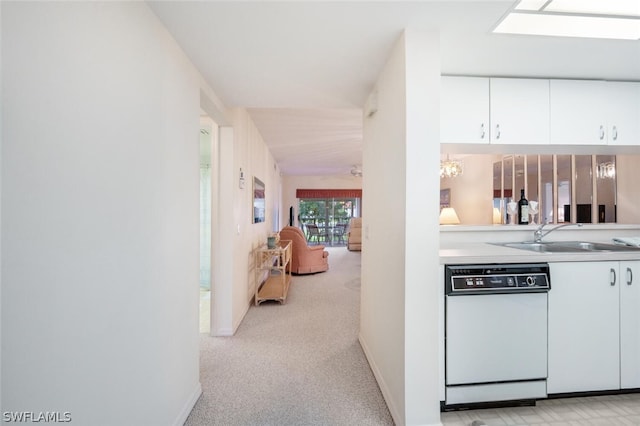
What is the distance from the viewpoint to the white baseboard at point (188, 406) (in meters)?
1.59

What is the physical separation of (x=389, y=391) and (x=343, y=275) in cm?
371

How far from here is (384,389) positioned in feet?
6.02

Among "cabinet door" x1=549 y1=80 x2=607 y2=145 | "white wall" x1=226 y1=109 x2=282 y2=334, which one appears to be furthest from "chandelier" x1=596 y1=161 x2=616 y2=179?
"white wall" x1=226 y1=109 x2=282 y2=334

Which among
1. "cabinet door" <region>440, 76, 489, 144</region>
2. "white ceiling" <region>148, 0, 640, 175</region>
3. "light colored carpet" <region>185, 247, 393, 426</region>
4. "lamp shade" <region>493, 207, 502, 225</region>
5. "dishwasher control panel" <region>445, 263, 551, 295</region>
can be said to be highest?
"white ceiling" <region>148, 0, 640, 175</region>

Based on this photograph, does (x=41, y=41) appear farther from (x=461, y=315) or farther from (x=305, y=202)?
(x=305, y=202)

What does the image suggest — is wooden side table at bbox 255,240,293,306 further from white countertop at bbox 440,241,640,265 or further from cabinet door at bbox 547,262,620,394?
cabinet door at bbox 547,262,620,394

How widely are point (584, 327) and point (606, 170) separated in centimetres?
184

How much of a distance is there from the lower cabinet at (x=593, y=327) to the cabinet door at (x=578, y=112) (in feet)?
3.00

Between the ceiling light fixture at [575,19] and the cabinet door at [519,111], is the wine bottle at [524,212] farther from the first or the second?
the ceiling light fixture at [575,19]

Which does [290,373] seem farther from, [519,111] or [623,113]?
[623,113]

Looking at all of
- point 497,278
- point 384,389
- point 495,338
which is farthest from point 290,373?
point 497,278

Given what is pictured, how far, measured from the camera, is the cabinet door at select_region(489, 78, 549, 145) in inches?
78.6

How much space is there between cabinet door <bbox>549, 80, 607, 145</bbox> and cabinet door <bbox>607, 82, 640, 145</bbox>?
0.16 feet

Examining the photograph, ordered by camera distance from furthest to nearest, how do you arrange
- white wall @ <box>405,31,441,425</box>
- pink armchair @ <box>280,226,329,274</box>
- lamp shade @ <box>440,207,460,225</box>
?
pink armchair @ <box>280,226,329,274</box> < lamp shade @ <box>440,207,460,225</box> < white wall @ <box>405,31,441,425</box>
